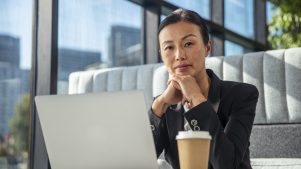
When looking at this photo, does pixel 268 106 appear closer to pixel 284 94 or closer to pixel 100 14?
pixel 284 94

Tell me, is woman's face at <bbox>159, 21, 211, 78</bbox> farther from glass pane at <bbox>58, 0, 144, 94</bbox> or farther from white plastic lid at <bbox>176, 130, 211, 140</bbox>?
glass pane at <bbox>58, 0, 144, 94</bbox>

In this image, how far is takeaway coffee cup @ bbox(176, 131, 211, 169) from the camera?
36.0 inches

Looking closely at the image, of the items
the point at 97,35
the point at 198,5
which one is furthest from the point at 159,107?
the point at 198,5

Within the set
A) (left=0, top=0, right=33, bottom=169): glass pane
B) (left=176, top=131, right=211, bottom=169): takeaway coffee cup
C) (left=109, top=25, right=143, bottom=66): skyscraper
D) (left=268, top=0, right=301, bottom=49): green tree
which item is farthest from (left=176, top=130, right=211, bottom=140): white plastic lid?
(left=268, top=0, right=301, bottom=49): green tree

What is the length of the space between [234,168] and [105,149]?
A: 1.42 ft

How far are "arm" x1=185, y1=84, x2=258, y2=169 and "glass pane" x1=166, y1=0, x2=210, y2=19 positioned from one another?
265cm

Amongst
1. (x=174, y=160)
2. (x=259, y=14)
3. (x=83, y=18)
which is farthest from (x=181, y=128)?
(x=259, y=14)

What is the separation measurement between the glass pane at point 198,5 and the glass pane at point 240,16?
17.0 inches

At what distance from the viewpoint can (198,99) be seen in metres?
1.23

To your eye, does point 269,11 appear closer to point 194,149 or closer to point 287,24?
point 287,24

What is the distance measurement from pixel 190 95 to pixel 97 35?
1988mm

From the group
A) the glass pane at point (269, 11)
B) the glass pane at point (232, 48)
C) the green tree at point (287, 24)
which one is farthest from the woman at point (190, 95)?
the glass pane at point (269, 11)

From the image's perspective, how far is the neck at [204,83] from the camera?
1.48 meters

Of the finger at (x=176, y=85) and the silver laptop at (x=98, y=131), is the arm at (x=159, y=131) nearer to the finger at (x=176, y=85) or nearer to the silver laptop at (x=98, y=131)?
the finger at (x=176, y=85)
